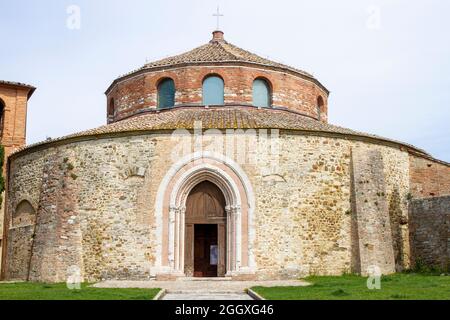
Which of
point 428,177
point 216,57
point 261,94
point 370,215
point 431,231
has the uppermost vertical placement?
point 216,57

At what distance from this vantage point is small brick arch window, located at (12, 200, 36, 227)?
23828 millimetres

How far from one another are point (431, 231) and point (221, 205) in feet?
27.4

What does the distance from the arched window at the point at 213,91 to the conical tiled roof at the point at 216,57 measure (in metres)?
0.84

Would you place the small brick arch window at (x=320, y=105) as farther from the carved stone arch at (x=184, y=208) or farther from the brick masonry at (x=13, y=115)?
the brick masonry at (x=13, y=115)

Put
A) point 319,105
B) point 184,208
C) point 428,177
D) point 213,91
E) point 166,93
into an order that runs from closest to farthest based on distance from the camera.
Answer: point 184,208, point 428,177, point 213,91, point 166,93, point 319,105

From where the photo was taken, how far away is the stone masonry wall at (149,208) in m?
20.4

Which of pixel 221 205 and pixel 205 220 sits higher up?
pixel 221 205

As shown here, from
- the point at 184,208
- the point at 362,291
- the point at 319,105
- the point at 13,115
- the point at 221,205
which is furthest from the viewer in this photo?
the point at 319,105

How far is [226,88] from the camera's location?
85.2 feet

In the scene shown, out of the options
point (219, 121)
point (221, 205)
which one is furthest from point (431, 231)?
point (219, 121)

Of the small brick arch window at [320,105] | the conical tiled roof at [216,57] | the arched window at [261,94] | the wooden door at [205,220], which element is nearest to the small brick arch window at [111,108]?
the conical tiled roof at [216,57]

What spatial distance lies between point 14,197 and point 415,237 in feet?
54.1

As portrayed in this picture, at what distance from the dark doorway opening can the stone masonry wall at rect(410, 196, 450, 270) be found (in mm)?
7916

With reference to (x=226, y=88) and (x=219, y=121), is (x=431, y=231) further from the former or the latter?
(x=226, y=88)
